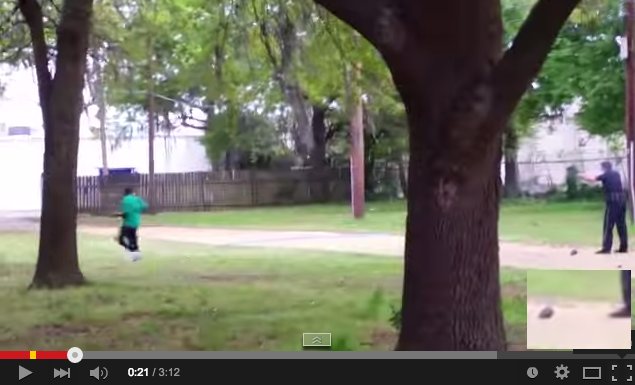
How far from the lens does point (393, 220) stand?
Result: 33.8m

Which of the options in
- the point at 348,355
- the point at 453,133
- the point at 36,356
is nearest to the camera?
the point at 36,356

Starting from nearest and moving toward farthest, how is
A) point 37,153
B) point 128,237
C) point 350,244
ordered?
point 128,237
point 350,244
point 37,153

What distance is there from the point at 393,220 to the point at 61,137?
65.3 feet

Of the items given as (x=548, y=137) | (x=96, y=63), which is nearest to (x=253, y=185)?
(x=548, y=137)

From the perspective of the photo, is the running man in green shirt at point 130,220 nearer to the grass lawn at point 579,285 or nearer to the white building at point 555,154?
the grass lawn at point 579,285

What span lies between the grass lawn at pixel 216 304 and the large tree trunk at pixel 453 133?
471mm

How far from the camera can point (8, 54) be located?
21531mm

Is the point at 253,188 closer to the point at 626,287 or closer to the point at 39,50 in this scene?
the point at 39,50

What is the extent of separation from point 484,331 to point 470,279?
33 cm

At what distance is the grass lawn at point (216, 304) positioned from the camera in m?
8.69

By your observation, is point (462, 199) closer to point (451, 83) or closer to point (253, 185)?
point (451, 83)

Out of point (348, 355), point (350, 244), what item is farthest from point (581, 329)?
point (350, 244)

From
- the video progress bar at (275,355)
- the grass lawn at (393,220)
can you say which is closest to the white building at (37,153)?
the grass lawn at (393,220)
